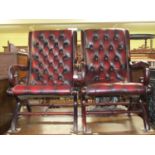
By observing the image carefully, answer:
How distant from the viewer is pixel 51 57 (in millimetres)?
2734

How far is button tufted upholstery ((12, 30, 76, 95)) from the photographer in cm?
269

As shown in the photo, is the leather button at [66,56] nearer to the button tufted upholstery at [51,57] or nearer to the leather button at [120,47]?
the button tufted upholstery at [51,57]

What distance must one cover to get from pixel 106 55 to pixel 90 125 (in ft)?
2.61

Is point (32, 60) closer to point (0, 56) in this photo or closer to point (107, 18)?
point (0, 56)

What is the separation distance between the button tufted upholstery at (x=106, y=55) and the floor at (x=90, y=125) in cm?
42

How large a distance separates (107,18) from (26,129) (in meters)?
1.72

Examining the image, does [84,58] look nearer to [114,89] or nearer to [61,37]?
[61,37]

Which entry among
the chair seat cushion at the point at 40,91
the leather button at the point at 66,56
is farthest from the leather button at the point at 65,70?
the chair seat cushion at the point at 40,91

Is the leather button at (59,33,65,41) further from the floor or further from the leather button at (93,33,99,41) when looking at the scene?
the floor

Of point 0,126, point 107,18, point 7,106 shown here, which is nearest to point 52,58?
point 7,106

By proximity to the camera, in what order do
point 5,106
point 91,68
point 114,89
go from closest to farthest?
point 114,89 → point 5,106 → point 91,68

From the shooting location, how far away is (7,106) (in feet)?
7.79

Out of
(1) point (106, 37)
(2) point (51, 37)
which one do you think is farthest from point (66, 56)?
(1) point (106, 37)

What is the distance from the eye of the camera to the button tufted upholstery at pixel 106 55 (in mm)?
2674
